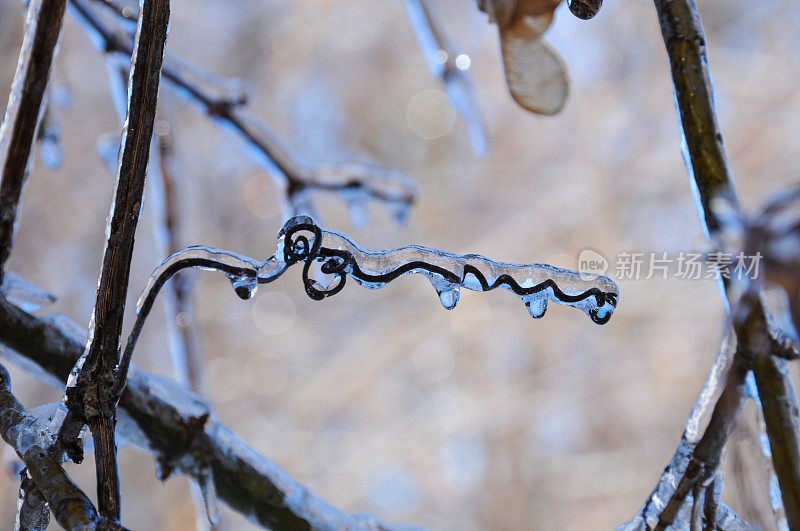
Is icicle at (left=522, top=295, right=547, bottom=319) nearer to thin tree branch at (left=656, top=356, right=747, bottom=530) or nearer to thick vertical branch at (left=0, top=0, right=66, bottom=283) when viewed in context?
thin tree branch at (left=656, top=356, right=747, bottom=530)

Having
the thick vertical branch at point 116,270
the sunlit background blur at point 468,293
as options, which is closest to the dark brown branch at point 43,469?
the thick vertical branch at point 116,270

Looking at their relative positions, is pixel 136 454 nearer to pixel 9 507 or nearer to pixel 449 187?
pixel 9 507

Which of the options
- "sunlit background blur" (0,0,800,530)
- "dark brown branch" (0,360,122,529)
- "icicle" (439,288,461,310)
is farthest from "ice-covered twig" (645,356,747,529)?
"sunlit background blur" (0,0,800,530)

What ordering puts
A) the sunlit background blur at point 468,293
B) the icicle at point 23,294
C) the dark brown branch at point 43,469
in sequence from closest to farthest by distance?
the dark brown branch at point 43,469 → the icicle at point 23,294 → the sunlit background blur at point 468,293

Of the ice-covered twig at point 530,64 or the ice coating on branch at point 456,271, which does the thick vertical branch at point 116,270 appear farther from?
the ice-covered twig at point 530,64

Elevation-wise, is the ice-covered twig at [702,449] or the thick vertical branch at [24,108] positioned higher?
the thick vertical branch at [24,108]

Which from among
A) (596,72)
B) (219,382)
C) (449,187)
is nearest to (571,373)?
(449,187)

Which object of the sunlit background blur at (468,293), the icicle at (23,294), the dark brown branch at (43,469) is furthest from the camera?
the sunlit background blur at (468,293)
